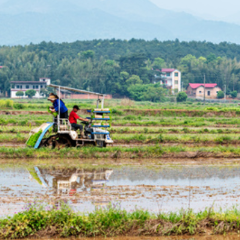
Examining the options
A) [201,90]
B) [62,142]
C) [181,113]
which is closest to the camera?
[62,142]

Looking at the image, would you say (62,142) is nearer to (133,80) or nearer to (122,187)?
(122,187)

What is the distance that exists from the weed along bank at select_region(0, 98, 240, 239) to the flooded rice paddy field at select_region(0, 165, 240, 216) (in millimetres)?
19

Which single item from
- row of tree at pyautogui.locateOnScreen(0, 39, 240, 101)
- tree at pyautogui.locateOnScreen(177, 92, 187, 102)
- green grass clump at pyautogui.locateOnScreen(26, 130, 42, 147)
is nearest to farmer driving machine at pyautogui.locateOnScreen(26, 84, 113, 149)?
green grass clump at pyautogui.locateOnScreen(26, 130, 42, 147)

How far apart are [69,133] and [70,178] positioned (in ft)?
11.9

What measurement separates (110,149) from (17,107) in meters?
31.9

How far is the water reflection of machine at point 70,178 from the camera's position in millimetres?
9750

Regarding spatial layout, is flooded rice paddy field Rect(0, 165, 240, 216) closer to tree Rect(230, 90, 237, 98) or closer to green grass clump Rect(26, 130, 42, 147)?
green grass clump Rect(26, 130, 42, 147)

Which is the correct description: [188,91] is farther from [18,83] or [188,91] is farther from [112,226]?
[112,226]

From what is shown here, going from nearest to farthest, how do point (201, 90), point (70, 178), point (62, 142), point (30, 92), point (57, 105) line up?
point (70, 178) → point (57, 105) → point (62, 142) → point (30, 92) → point (201, 90)

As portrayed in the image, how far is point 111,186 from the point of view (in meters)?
9.99

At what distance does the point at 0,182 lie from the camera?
10258 mm

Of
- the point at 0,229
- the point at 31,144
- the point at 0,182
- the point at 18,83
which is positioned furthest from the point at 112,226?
the point at 18,83

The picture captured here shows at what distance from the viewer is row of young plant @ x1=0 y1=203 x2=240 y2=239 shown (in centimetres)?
700

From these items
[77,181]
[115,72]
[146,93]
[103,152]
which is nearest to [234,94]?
[146,93]
